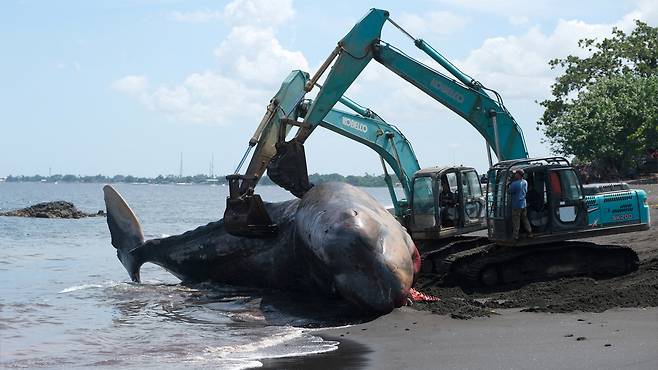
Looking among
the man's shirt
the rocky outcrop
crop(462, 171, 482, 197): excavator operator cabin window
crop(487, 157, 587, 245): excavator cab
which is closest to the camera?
the man's shirt

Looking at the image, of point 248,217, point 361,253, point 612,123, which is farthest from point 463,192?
point 612,123

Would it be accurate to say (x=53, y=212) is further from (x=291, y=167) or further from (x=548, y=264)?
(x=548, y=264)

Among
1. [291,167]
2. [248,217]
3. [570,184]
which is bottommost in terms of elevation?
[248,217]

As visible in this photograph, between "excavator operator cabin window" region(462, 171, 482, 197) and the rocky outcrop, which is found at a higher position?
"excavator operator cabin window" region(462, 171, 482, 197)

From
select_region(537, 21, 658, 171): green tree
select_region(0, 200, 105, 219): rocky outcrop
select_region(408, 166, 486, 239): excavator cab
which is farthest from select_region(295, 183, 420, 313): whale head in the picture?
select_region(0, 200, 105, 219): rocky outcrop

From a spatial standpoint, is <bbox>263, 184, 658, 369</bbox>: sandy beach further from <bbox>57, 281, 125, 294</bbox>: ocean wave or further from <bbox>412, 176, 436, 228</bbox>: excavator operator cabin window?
<bbox>57, 281, 125, 294</bbox>: ocean wave

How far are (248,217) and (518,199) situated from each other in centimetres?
568

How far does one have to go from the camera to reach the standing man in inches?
676

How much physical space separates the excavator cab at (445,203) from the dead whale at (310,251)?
3087mm

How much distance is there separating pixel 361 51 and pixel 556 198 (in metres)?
6.07

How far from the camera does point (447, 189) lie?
21297 mm

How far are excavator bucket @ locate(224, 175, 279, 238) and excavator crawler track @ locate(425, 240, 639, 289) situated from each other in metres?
4.29

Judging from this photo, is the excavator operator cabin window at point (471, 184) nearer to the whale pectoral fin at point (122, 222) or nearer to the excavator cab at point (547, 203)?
the excavator cab at point (547, 203)

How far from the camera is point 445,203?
836 inches
